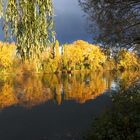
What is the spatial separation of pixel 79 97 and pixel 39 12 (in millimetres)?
36965

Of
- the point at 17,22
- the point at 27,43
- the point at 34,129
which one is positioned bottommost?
the point at 34,129

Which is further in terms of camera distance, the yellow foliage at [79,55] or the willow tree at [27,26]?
the yellow foliage at [79,55]

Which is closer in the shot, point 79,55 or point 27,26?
point 27,26

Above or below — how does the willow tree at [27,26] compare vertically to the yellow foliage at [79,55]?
below

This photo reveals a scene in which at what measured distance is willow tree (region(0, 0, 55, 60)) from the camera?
7.29 metres

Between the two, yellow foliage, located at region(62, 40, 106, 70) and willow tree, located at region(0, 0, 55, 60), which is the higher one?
yellow foliage, located at region(62, 40, 106, 70)

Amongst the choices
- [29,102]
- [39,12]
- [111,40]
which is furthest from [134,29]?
[29,102]

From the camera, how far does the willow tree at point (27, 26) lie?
7289mm

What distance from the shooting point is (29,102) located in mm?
40812

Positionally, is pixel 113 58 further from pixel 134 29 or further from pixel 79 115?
pixel 79 115

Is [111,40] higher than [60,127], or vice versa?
[111,40]

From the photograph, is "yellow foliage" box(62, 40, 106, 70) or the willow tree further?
"yellow foliage" box(62, 40, 106, 70)

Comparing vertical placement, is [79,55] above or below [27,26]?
above

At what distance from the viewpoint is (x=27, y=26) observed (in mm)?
7379
